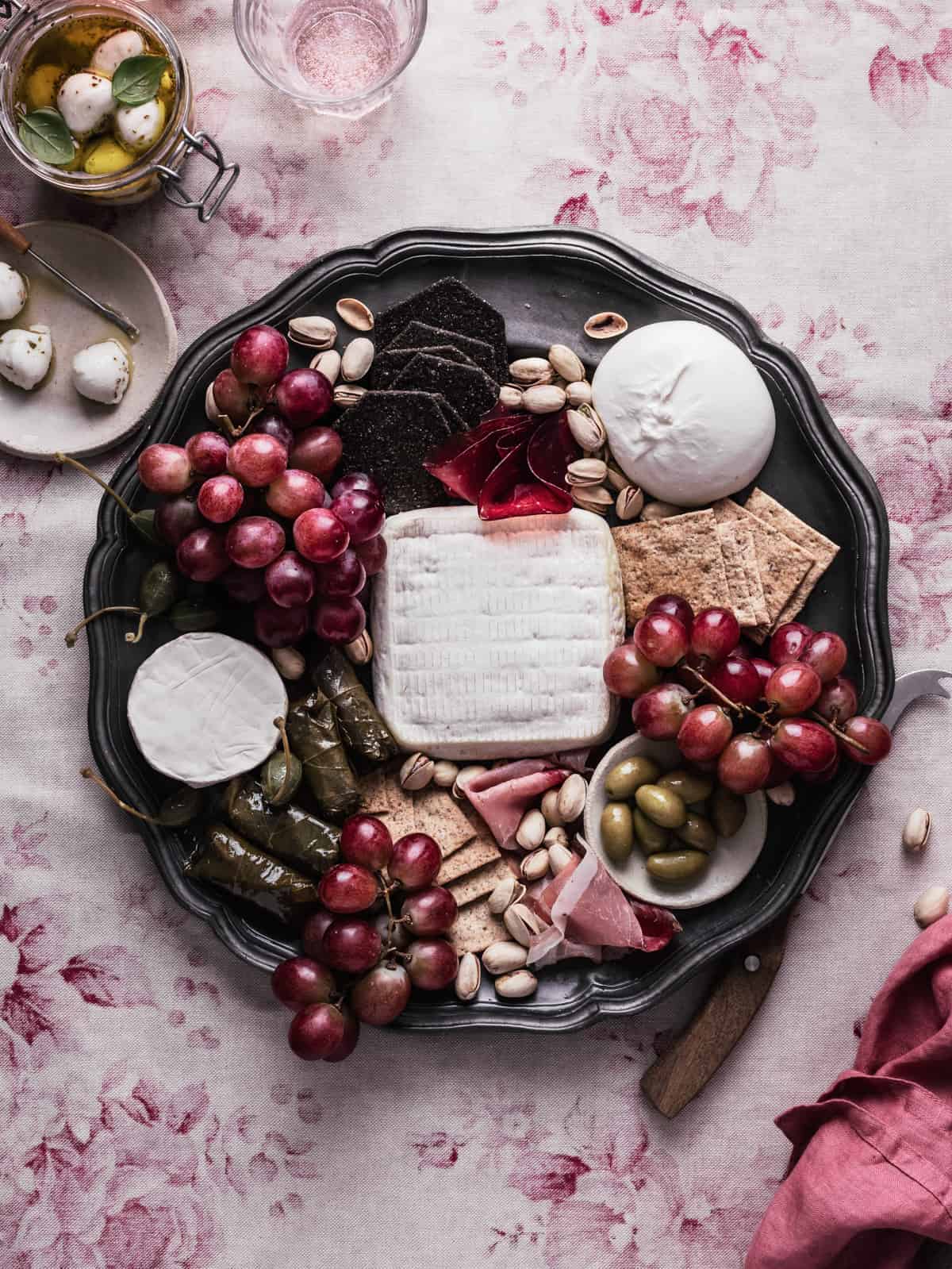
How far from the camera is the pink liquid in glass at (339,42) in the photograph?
1.40m

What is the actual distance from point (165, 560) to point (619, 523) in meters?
0.53

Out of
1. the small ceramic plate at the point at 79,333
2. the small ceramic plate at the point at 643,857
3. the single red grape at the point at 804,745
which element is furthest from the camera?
the small ceramic plate at the point at 79,333

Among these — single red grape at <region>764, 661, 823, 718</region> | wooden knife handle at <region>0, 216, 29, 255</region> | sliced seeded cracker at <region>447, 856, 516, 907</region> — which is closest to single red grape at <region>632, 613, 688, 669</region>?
single red grape at <region>764, 661, 823, 718</region>

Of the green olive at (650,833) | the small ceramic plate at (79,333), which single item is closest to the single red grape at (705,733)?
the green olive at (650,833)

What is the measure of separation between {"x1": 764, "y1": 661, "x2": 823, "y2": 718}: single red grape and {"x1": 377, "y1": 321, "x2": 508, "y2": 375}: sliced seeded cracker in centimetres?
48

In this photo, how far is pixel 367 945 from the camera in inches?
47.5

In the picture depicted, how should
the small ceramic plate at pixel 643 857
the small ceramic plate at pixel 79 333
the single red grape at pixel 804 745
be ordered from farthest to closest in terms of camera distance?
the small ceramic plate at pixel 79 333
the small ceramic plate at pixel 643 857
the single red grape at pixel 804 745

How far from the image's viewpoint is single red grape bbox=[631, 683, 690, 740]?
1.20 meters

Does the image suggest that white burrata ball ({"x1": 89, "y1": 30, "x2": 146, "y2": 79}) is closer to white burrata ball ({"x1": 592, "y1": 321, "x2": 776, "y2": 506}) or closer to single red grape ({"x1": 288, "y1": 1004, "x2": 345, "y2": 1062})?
white burrata ball ({"x1": 592, "y1": 321, "x2": 776, "y2": 506})

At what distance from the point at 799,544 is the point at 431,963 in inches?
24.5

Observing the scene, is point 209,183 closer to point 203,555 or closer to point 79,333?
point 79,333

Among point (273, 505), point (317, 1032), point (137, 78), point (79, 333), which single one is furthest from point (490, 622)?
point (137, 78)

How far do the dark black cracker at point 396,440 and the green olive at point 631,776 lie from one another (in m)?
0.38

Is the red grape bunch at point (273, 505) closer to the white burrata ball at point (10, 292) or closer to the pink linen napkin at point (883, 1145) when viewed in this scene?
the white burrata ball at point (10, 292)
